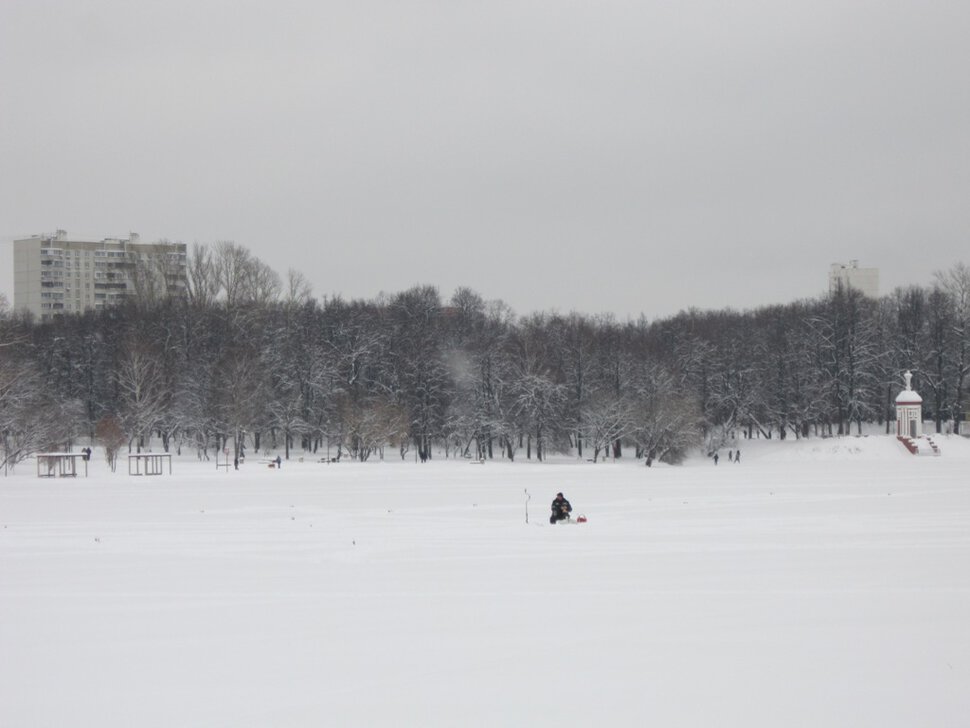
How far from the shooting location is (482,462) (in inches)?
2731

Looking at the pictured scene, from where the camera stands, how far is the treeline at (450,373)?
74125 mm

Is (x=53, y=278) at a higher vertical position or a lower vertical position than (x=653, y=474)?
higher

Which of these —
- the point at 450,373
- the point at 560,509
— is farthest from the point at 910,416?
the point at 560,509

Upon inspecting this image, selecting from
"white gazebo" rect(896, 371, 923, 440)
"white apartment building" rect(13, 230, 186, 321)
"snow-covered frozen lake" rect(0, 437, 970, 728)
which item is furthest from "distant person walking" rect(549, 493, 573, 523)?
"white apartment building" rect(13, 230, 186, 321)

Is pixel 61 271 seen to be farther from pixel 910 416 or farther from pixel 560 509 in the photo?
pixel 560 509

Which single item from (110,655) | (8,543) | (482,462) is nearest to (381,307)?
(482,462)

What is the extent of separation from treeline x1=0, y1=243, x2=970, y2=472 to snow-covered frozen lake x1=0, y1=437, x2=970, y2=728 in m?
42.2

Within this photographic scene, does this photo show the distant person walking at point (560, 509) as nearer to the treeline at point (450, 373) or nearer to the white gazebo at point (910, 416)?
the treeline at point (450, 373)

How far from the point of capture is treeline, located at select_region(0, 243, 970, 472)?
243 feet

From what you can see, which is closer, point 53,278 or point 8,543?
point 8,543

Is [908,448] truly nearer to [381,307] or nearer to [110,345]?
[381,307]

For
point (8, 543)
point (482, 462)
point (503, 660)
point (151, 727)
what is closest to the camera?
point (151, 727)

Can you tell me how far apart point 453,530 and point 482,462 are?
42.4 metres

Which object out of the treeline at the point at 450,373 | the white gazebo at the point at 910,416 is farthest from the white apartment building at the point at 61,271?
the white gazebo at the point at 910,416
